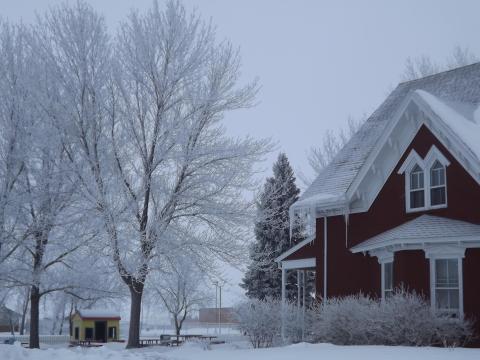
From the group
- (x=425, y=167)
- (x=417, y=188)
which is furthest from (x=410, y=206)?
(x=425, y=167)

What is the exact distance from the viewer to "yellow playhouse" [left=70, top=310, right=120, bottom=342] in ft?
115

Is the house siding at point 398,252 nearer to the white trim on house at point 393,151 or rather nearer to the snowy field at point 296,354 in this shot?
the white trim on house at point 393,151

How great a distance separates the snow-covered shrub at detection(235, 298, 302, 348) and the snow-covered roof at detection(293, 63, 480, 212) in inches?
144

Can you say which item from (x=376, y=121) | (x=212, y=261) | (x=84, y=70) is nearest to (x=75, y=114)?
(x=84, y=70)

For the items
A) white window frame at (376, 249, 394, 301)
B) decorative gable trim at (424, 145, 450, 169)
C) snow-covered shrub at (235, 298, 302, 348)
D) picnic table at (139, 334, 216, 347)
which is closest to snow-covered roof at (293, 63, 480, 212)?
decorative gable trim at (424, 145, 450, 169)

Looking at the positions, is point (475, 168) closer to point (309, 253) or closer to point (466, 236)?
point (466, 236)

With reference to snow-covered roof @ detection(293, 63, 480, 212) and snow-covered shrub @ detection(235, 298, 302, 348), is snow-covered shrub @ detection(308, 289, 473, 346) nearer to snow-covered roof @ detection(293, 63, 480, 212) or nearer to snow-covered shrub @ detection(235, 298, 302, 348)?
snow-covered shrub @ detection(235, 298, 302, 348)

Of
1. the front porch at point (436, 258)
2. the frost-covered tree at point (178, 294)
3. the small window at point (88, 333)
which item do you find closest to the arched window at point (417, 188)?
the front porch at point (436, 258)

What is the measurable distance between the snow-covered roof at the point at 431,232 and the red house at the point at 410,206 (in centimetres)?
3

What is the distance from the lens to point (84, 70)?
70.4ft

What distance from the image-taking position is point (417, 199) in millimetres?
18844

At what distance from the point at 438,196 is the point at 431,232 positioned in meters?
1.78

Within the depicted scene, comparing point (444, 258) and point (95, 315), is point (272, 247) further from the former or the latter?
point (444, 258)

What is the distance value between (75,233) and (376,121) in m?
11.6
